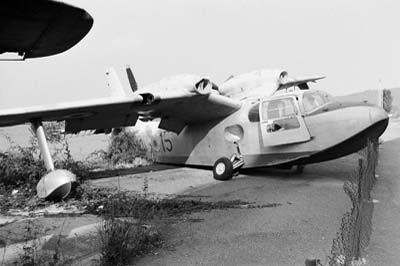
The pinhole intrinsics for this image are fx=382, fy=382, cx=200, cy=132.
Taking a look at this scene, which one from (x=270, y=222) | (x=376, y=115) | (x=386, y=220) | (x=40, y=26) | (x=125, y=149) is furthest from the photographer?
(x=125, y=149)

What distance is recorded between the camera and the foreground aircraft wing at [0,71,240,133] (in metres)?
9.76

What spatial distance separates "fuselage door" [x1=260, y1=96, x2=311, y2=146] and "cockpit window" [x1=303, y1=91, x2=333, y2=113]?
0.25 metres

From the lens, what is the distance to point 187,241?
557 cm

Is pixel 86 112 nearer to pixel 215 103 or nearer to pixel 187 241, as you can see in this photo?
pixel 215 103

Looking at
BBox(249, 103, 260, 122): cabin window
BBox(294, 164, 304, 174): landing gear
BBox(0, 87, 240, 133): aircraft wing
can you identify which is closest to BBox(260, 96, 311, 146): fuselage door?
BBox(249, 103, 260, 122): cabin window

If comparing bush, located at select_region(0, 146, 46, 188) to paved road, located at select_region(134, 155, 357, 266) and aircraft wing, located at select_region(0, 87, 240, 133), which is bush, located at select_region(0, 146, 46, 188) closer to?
aircraft wing, located at select_region(0, 87, 240, 133)

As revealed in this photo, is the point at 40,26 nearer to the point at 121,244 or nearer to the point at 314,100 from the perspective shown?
the point at 121,244

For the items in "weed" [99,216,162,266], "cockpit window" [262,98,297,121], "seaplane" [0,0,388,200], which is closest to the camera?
"weed" [99,216,162,266]

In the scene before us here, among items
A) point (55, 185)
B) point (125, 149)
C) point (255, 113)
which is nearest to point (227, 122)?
point (255, 113)

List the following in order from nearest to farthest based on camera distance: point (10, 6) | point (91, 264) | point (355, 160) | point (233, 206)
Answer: point (10, 6) < point (91, 264) < point (233, 206) < point (355, 160)

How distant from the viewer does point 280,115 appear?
1060cm

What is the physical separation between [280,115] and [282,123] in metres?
0.24

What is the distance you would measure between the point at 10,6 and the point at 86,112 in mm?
7721

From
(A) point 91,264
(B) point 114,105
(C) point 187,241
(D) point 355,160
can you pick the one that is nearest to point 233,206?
(C) point 187,241
